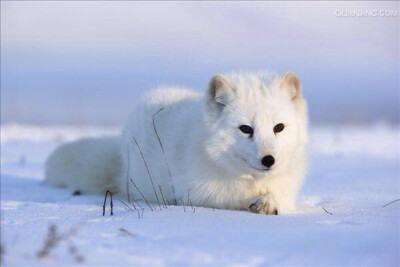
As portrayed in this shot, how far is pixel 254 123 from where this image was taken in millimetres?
3594

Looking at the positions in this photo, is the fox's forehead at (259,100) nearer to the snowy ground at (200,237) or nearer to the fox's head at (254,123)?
the fox's head at (254,123)

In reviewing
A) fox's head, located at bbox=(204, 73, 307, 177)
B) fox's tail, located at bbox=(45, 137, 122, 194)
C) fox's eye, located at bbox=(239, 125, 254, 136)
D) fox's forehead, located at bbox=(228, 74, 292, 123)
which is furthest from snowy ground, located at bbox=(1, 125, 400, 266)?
fox's tail, located at bbox=(45, 137, 122, 194)

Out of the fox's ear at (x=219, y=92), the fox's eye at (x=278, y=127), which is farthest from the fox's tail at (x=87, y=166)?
the fox's eye at (x=278, y=127)

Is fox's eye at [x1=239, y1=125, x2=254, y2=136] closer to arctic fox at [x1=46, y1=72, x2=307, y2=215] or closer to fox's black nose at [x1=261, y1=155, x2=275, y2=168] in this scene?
arctic fox at [x1=46, y1=72, x2=307, y2=215]


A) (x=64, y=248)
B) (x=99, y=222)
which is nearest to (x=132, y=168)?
(x=99, y=222)

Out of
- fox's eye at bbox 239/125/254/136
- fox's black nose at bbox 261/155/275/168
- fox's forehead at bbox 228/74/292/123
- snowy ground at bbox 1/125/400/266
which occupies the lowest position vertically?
snowy ground at bbox 1/125/400/266

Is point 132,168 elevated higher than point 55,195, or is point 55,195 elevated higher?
point 132,168

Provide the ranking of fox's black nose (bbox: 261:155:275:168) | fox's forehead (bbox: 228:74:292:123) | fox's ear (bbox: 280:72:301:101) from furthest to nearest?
fox's ear (bbox: 280:72:301:101) → fox's forehead (bbox: 228:74:292:123) → fox's black nose (bbox: 261:155:275:168)

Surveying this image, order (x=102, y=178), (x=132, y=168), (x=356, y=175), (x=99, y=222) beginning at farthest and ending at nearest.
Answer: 1. (x=356, y=175)
2. (x=102, y=178)
3. (x=132, y=168)
4. (x=99, y=222)

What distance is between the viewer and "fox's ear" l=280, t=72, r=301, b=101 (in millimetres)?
3990

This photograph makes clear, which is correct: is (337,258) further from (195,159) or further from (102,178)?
(102,178)

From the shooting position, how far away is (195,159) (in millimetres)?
3906

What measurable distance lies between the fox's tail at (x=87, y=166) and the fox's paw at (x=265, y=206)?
1.95 m

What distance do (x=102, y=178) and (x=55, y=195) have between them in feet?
1.66
